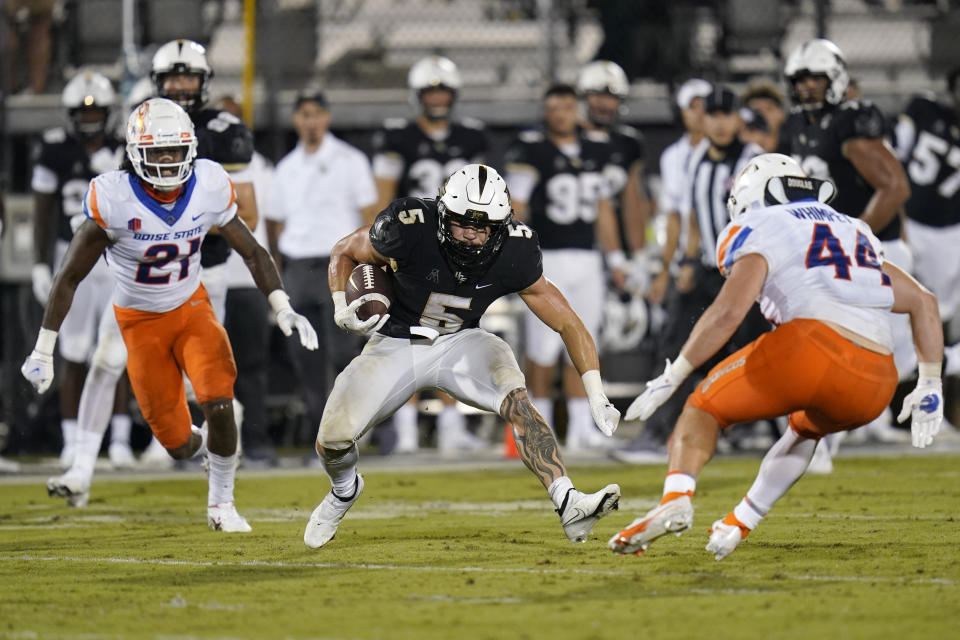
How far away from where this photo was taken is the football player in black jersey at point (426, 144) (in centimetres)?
1041

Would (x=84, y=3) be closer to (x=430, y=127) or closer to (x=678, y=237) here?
(x=430, y=127)

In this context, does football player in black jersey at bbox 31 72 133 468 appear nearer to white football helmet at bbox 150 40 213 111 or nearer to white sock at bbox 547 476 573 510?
white football helmet at bbox 150 40 213 111

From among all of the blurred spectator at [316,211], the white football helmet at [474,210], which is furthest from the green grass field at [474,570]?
the blurred spectator at [316,211]

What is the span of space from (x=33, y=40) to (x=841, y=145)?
6401 millimetres

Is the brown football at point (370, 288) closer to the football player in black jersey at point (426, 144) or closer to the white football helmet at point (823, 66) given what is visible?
the white football helmet at point (823, 66)

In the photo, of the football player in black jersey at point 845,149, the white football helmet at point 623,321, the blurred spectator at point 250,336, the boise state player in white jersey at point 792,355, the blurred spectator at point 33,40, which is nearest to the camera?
the boise state player in white jersey at point 792,355

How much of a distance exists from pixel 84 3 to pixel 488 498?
5.87 m

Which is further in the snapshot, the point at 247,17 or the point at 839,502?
the point at 247,17

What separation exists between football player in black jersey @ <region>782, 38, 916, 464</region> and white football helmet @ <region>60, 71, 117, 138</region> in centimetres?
411

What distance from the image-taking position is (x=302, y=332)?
22.3 ft

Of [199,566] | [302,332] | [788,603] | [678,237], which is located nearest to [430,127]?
[678,237]

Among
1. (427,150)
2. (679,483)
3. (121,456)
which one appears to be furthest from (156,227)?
(427,150)

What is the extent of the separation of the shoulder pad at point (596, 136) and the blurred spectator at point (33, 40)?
433 cm

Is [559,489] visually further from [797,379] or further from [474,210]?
[474,210]
